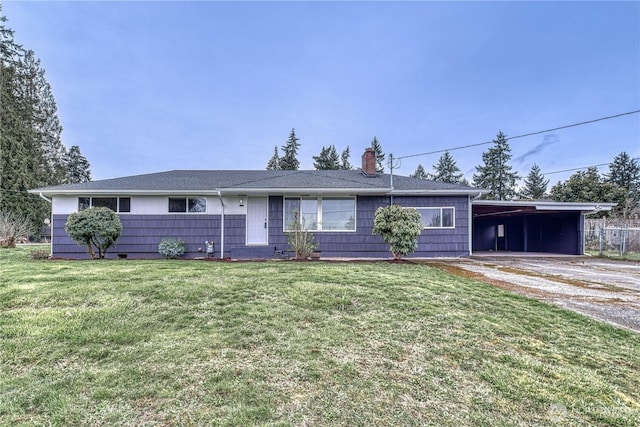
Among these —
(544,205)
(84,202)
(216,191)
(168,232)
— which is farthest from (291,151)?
(544,205)

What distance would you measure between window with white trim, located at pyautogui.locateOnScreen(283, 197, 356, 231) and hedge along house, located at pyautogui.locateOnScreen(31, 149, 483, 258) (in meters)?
0.04

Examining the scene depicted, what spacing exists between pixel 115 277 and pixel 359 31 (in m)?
14.1

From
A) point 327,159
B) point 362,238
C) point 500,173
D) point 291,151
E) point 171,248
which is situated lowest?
point 171,248

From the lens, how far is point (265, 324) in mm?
3502

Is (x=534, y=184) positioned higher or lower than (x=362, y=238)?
higher

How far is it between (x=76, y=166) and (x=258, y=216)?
37581mm

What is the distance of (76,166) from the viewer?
35938 mm

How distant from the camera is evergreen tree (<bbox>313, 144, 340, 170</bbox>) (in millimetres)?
35594

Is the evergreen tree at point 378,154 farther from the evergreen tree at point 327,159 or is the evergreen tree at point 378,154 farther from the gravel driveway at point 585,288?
the gravel driveway at point 585,288

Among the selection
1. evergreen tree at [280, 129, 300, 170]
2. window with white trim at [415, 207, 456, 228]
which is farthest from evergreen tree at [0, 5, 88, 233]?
window with white trim at [415, 207, 456, 228]

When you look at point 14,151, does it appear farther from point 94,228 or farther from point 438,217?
point 438,217

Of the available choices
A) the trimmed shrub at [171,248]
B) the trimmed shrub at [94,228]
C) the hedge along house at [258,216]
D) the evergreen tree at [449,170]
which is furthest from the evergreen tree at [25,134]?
the evergreen tree at [449,170]

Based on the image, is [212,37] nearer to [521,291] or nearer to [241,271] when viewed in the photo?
[241,271]

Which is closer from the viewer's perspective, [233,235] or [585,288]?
[585,288]
